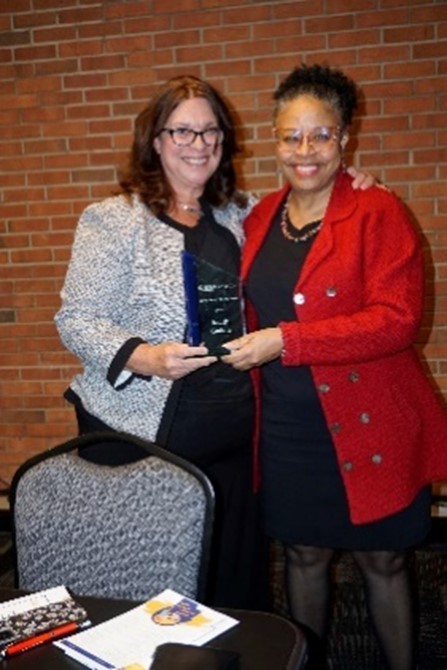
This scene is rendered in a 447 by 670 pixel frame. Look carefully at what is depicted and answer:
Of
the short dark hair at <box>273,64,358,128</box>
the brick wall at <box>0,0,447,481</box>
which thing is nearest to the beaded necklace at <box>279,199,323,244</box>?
the short dark hair at <box>273,64,358,128</box>

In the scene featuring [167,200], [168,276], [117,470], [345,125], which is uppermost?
[345,125]

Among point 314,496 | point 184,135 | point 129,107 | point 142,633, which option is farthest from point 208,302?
point 129,107

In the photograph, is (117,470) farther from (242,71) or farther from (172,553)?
(242,71)

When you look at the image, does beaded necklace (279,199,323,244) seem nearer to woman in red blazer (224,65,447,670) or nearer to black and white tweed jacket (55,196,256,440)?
woman in red blazer (224,65,447,670)

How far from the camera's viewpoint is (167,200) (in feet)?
6.91

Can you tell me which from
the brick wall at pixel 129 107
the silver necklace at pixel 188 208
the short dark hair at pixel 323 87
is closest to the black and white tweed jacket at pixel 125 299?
the silver necklace at pixel 188 208

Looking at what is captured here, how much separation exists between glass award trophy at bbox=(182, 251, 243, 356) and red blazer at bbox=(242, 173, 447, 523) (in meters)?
0.16

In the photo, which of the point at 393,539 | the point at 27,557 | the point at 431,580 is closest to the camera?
the point at 27,557

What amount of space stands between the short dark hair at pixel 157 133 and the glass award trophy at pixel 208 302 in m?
0.33

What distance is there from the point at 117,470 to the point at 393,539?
84 centimetres

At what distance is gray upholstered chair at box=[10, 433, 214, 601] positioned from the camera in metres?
1.49

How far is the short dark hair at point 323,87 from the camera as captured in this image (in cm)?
195

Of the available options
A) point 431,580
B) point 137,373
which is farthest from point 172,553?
point 431,580

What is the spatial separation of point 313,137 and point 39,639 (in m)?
1.38
